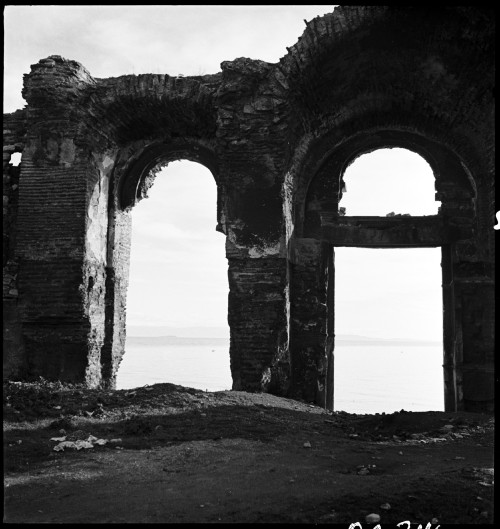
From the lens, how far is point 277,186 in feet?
27.2

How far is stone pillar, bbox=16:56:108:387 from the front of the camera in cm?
860

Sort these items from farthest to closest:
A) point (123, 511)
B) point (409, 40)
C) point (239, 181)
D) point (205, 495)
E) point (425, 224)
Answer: point (425, 224) → point (239, 181) → point (409, 40) → point (205, 495) → point (123, 511)

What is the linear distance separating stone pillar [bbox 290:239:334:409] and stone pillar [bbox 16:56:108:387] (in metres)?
3.16

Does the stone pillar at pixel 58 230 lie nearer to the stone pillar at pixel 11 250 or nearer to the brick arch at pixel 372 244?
the stone pillar at pixel 11 250

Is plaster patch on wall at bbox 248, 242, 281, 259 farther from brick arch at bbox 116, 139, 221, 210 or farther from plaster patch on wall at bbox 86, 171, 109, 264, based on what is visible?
plaster patch on wall at bbox 86, 171, 109, 264

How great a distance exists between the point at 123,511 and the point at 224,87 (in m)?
6.60

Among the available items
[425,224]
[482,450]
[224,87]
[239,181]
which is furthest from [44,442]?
[425,224]

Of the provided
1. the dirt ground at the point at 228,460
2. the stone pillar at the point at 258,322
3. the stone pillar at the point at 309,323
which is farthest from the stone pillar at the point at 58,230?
the stone pillar at the point at 309,323

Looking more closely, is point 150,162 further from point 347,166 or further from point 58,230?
point 347,166

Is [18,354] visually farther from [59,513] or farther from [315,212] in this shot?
[59,513]

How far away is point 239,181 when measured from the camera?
8438 mm

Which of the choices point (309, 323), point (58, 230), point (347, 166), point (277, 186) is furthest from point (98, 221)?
point (347, 166)

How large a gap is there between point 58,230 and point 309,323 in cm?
412

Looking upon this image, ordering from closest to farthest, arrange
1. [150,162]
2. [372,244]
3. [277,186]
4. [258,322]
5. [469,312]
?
1. [258,322]
2. [277,186]
3. [469,312]
4. [372,244]
5. [150,162]
